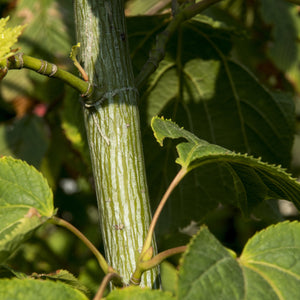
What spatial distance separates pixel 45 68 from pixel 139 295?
0.38 m

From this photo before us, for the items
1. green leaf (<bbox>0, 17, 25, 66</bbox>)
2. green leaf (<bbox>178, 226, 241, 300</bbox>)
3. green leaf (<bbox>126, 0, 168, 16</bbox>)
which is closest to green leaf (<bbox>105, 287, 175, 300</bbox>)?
green leaf (<bbox>178, 226, 241, 300</bbox>)

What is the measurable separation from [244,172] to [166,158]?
0.44m

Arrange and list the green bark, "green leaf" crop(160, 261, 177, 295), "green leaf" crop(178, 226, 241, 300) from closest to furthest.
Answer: "green leaf" crop(178, 226, 241, 300) → the green bark → "green leaf" crop(160, 261, 177, 295)

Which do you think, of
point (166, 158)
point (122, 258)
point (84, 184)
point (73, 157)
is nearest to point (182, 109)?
point (166, 158)

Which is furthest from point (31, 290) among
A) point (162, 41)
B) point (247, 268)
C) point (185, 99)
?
point (185, 99)

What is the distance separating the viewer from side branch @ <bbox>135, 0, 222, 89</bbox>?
0.87 meters

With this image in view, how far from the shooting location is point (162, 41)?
2.95ft

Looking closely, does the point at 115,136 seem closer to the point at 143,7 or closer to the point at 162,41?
the point at 162,41

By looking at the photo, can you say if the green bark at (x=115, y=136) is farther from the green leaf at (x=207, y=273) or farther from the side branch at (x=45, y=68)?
the green leaf at (x=207, y=273)

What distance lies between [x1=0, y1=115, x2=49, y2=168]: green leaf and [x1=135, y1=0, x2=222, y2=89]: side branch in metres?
0.85

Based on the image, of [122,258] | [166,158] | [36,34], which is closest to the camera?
[122,258]

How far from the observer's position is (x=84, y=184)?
2.04 m

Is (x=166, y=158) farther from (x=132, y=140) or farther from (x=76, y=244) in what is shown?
(x=76, y=244)

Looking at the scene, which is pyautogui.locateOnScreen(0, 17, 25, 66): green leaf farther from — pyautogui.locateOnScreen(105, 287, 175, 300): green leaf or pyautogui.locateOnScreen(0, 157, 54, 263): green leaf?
pyautogui.locateOnScreen(105, 287, 175, 300): green leaf
